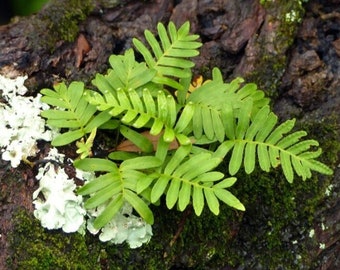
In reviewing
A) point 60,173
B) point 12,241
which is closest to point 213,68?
point 60,173

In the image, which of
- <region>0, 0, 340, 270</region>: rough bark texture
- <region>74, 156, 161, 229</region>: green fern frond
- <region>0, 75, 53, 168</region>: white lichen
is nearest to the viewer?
<region>74, 156, 161, 229</region>: green fern frond

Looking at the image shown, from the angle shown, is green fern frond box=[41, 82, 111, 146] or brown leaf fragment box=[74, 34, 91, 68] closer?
green fern frond box=[41, 82, 111, 146]

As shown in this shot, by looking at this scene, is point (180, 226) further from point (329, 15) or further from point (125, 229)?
point (329, 15)

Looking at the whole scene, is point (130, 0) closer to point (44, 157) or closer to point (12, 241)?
point (44, 157)

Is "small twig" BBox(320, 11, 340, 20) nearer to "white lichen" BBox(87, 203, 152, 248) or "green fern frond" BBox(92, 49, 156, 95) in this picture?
"green fern frond" BBox(92, 49, 156, 95)

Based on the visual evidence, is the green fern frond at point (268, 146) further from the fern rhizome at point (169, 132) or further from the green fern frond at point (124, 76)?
the green fern frond at point (124, 76)

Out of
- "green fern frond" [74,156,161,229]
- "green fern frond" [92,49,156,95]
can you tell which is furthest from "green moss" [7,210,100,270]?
"green fern frond" [92,49,156,95]

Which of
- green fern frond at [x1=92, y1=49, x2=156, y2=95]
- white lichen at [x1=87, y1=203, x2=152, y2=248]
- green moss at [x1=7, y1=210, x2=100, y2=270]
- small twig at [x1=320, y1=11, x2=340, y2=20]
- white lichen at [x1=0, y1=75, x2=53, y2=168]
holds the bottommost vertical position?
green moss at [x1=7, y1=210, x2=100, y2=270]

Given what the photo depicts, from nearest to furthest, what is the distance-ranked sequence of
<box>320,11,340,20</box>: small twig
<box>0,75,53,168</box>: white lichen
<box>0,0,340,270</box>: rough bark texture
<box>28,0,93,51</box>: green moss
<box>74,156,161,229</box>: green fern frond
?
<box>74,156,161,229</box>: green fern frond
<box>0,75,53,168</box>: white lichen
<box>0,0,340,270</box>: rough bark texture
<box>28,0,93,51</box>: green moss
<box>320,11,340,20</box>: small twig
